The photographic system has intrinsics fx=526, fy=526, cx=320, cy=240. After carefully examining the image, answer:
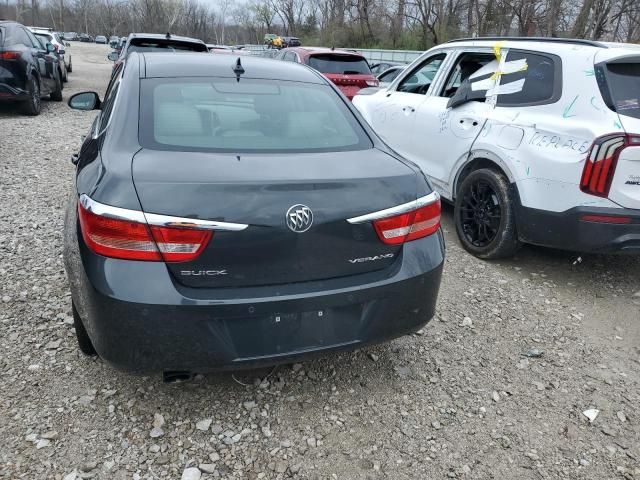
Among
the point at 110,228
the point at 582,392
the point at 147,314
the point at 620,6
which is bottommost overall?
the point at 582,392

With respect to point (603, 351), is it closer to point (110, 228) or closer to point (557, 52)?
point (557, 52)

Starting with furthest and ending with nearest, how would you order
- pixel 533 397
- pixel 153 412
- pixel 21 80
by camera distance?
pixel 21 80, pixel 533 397, pixel 153 412

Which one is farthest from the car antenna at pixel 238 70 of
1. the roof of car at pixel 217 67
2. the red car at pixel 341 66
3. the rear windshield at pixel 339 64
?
the rear windshield at pixel 339 64

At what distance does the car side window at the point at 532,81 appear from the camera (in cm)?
381

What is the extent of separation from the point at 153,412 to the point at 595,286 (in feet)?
10.9

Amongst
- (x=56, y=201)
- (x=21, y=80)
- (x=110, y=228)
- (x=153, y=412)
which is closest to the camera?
(x=110, y=228)

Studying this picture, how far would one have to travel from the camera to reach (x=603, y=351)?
10.5ft

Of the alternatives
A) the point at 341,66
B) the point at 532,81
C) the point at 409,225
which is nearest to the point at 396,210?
the point at 409,225

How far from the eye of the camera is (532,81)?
4.02 metres

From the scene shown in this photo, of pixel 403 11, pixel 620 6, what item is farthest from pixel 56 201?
pixel 403 11

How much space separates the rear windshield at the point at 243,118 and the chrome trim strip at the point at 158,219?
438mm

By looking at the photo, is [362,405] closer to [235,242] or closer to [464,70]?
[235,242]

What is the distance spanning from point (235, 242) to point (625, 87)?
2997 mm

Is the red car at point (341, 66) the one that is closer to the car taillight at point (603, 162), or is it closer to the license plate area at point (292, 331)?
the car taillight at point (603, 162)
